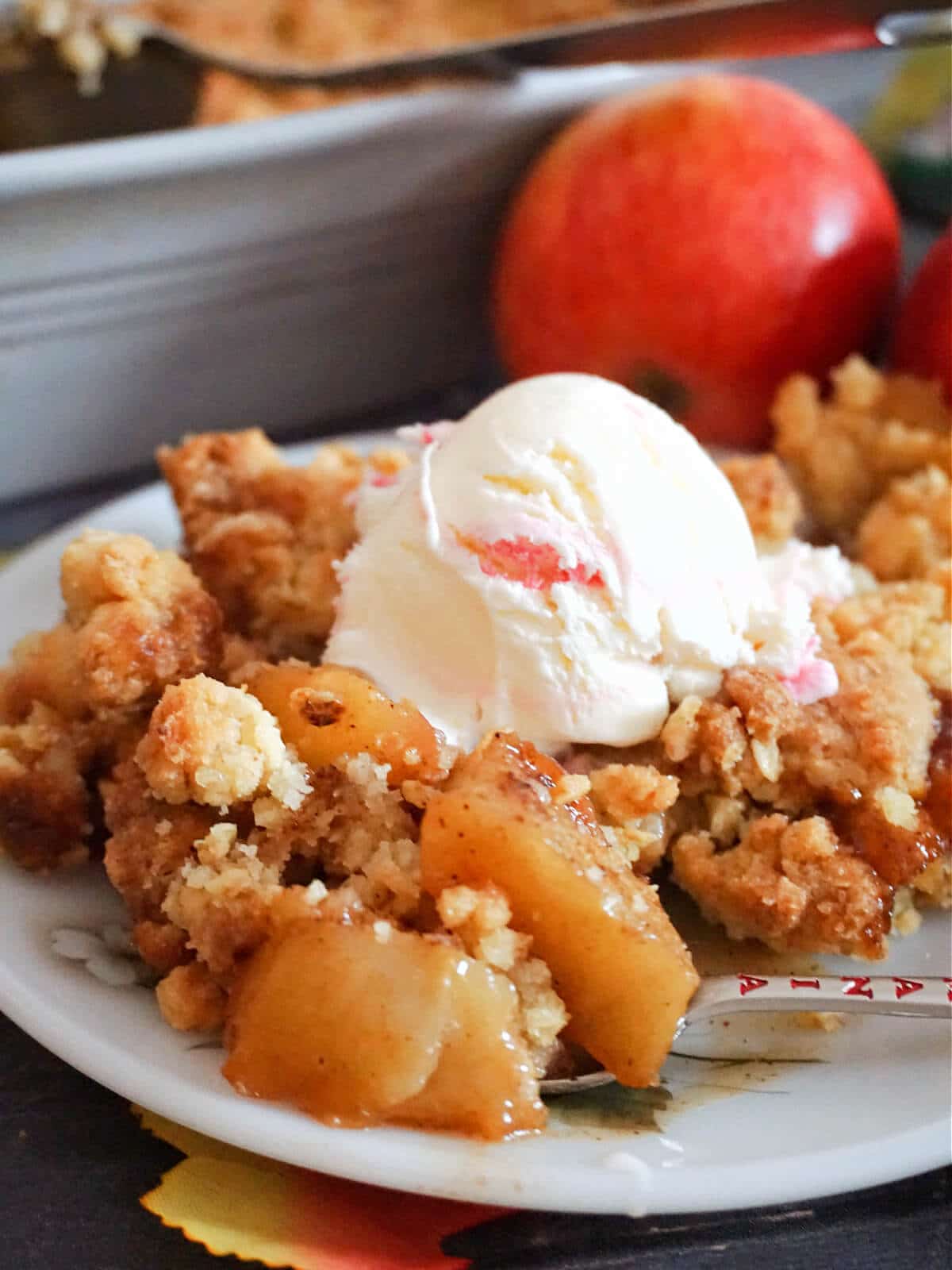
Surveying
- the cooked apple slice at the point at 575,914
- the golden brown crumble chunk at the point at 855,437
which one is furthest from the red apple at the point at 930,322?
the cooked apple slice at the point at 575,914

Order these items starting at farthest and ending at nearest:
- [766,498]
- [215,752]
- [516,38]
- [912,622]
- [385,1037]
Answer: [516,38]
[766,498]
[912,622]
[215,752]
[385,1037]

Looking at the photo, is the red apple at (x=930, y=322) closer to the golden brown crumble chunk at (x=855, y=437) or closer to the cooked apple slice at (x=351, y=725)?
the golden brown crumble chunk at (x=855, y=437)

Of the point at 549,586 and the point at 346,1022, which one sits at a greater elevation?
the point at 549,586

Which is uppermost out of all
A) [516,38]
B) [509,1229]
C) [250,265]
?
[516,38]

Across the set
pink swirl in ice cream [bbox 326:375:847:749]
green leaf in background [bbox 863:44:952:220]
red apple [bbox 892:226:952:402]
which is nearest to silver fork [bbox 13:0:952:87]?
red apple [bbox 892:226:952:402]

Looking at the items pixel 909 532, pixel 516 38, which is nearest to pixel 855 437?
pixel 909 532

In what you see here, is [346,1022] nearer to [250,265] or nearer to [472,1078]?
[472,1078]

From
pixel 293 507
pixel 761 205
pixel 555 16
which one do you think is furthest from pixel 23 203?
pixel 555 16

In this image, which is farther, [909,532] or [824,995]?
[909,532]

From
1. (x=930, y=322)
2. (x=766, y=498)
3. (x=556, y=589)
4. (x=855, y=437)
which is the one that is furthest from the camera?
(x=930, y=322)
